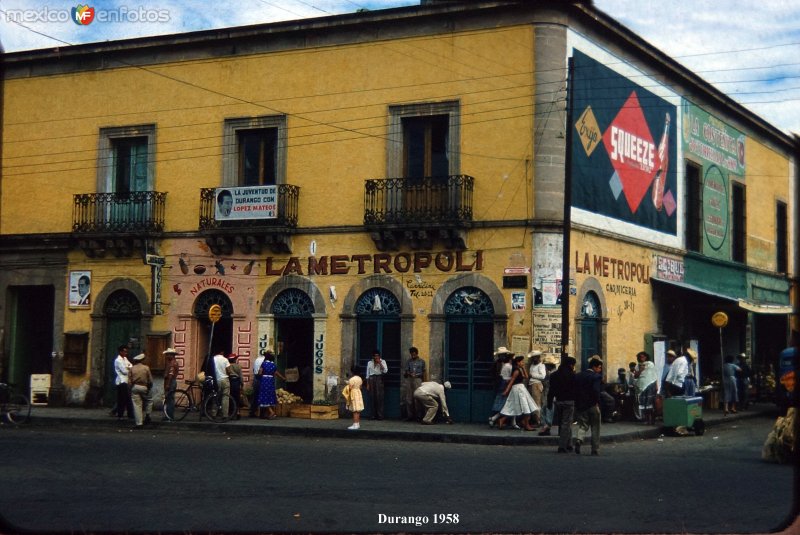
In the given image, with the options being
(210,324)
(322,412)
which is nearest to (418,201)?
(322,412)

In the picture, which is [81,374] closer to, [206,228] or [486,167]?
[206,228]

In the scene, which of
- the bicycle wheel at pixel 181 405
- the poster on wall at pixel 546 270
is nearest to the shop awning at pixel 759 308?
the poster on wall at pixel 546 270

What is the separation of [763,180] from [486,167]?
16246 millimetres

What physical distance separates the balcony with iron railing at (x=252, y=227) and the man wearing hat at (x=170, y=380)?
311cm

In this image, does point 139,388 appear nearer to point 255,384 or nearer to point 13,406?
point 255,384

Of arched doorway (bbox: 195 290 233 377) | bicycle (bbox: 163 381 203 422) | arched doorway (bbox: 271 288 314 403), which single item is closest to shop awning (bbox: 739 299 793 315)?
arched doorway (bbox: 271 288 314 403)

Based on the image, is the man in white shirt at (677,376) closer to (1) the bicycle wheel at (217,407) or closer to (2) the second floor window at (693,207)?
(2) the second floor window at (693,207)

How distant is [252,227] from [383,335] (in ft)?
13.6

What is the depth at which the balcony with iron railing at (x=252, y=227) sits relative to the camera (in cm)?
2416

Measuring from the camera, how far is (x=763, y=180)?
34.9 meters

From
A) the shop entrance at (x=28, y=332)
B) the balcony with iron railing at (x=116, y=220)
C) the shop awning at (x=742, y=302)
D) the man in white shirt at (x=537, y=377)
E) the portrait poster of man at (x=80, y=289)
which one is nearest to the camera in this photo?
the man in white shirt at (x=537, y=377)

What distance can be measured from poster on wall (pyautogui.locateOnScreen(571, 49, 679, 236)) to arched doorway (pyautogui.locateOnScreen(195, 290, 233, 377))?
357 inches

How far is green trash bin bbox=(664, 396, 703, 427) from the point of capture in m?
20.7

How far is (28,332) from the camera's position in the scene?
1102 inches
